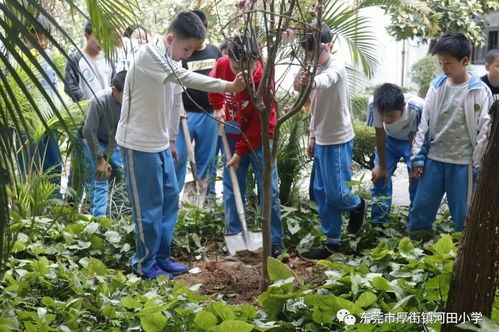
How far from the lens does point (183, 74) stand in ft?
13.3

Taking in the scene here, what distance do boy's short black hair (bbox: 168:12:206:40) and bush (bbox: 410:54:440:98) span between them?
31.4ft

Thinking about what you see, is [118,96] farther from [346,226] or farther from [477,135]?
[477,135]

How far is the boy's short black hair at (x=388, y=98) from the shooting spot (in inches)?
191

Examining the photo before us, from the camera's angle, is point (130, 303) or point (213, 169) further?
point (213, 169)

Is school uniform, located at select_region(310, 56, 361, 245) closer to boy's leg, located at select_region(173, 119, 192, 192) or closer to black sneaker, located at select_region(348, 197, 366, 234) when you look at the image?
black sneaker, located at select_region(348, 197, 366, 234)

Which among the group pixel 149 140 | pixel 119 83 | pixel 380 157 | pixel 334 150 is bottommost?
pixel 380 157

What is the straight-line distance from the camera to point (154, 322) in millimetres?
2996

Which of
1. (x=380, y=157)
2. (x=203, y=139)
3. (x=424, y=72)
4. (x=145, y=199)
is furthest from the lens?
(x=424, y=72)

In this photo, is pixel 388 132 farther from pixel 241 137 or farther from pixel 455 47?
pixel 241 137

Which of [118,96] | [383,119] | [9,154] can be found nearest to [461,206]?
[383,119]

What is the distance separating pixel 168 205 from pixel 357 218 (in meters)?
1.25

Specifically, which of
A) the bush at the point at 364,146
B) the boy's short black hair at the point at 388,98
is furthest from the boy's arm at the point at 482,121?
the bush at the point at 364,146

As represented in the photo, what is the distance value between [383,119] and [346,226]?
81cm

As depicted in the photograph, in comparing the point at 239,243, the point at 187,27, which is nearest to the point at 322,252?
the point at 239,243
